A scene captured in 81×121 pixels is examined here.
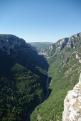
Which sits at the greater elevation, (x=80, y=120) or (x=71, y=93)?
(x=71, y=93)

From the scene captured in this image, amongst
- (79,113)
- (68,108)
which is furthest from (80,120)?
(68,108)

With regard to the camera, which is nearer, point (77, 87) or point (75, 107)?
point (75, 107)

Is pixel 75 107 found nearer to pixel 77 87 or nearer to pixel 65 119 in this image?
pixel 65 119

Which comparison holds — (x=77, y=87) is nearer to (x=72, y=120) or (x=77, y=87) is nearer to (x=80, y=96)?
(x=80, y=96)

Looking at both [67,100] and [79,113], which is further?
[67,100]

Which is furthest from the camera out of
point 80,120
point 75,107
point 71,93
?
point 71,93

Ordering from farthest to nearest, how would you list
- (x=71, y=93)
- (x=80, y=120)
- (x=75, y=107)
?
(x=71, y=93) → (x=75, y=107) → (x=80, y=120)

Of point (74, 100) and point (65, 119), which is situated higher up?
point (74, 100)

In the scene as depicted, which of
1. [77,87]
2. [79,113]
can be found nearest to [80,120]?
[79,113]
